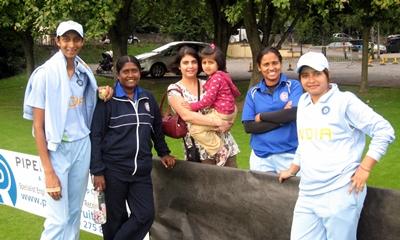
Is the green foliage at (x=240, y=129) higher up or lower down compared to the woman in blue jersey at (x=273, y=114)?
lower down

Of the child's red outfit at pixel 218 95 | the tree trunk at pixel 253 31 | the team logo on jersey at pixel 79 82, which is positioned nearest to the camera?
the team logo on jersey at pixel 79 82

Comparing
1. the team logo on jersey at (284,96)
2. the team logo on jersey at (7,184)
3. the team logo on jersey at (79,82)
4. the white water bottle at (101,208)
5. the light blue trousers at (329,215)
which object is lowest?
the team logo on jersey at (7,184)

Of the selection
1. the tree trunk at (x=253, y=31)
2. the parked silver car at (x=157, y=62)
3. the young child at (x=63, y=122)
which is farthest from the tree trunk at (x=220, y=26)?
the young child at (x=63, y=122)

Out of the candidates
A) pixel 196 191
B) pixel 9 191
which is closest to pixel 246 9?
pixel 9 191

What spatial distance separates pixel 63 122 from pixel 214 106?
123 centimetres

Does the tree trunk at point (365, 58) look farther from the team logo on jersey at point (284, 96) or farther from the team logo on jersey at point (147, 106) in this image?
the team logo on jersey at point (147, 106)

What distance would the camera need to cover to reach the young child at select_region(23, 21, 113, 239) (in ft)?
13.5

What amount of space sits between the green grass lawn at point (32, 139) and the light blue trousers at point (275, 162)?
2.39m

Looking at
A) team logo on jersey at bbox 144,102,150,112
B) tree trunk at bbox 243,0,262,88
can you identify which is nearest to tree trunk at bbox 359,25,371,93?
tree trunk at bbox 243,0,262,88

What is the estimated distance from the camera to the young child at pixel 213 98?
4.66 m

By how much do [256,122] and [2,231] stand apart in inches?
137

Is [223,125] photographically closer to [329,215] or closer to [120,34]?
[329,215]

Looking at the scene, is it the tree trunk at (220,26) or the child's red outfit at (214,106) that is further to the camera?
the tree trunk at (220,26)

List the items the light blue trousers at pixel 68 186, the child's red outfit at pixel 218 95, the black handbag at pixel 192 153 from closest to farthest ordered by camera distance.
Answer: the light blue trousers at pixel 68 186, the child's red outfit at pixel 218 95, the black handbag at pixel 192 153
